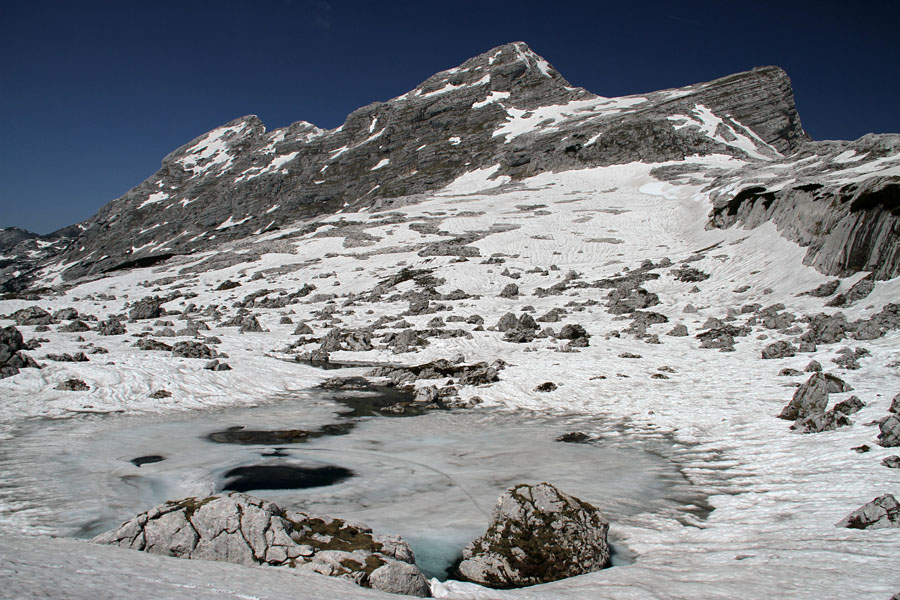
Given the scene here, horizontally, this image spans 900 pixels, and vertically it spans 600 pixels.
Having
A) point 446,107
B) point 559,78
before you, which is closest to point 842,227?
point 446,107

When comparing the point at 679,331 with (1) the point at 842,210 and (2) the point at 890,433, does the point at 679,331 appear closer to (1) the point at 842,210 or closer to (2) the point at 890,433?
(1) the point at 842,210

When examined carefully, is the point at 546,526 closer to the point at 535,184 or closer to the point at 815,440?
the point at 815,440

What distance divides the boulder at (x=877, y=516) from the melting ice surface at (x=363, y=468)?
3322 mm

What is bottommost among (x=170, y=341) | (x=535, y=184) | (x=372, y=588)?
(x=372, y=588)

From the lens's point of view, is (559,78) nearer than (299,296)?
No

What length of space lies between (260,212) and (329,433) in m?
131

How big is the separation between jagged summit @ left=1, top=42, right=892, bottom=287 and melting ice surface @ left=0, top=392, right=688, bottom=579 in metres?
59.7

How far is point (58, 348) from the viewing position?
2248cm

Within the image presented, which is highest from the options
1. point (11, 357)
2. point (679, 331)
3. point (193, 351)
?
point (11, 357)

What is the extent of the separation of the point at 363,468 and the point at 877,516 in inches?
387

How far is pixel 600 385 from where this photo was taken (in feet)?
63.5

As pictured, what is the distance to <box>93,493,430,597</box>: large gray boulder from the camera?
21.5 feet

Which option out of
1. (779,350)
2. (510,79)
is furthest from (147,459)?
(510,79)

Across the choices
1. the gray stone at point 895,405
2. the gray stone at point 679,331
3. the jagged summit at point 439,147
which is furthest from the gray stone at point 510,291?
the jagged summit at point 439,147
